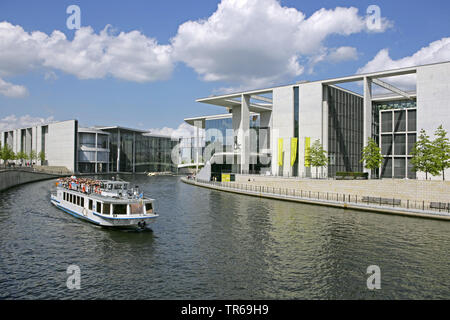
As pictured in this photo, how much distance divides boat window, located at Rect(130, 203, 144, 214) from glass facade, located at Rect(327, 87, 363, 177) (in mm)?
47893

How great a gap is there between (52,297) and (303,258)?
14601 mm

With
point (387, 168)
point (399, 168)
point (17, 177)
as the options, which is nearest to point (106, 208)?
point (17, 177)

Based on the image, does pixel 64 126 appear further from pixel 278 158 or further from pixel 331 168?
pixel 331 168

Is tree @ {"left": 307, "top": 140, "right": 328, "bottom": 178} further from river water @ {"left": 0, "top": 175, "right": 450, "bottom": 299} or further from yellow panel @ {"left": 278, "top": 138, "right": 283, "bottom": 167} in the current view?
river water @ {"left": 0, "top": 175, "right": 450, "bottom": 299}

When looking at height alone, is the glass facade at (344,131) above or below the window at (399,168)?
above

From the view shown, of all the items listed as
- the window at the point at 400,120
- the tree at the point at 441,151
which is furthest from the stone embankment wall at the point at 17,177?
the window at the point at 400,120

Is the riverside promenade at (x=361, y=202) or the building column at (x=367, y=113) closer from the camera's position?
the riverside promenade at (x=361, y=202)

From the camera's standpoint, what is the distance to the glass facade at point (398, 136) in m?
77.4

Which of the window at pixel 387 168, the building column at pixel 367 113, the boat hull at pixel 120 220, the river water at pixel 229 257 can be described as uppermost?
the building column at pixel 367 113

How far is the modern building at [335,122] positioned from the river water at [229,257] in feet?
88.9

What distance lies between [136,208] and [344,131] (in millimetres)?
55583

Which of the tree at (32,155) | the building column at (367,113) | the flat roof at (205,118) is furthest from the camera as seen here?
the tree at (32,155)

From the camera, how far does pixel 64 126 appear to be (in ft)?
405

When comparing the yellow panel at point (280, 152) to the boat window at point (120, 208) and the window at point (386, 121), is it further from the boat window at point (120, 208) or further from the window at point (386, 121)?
the boat window at point (120, 208)
